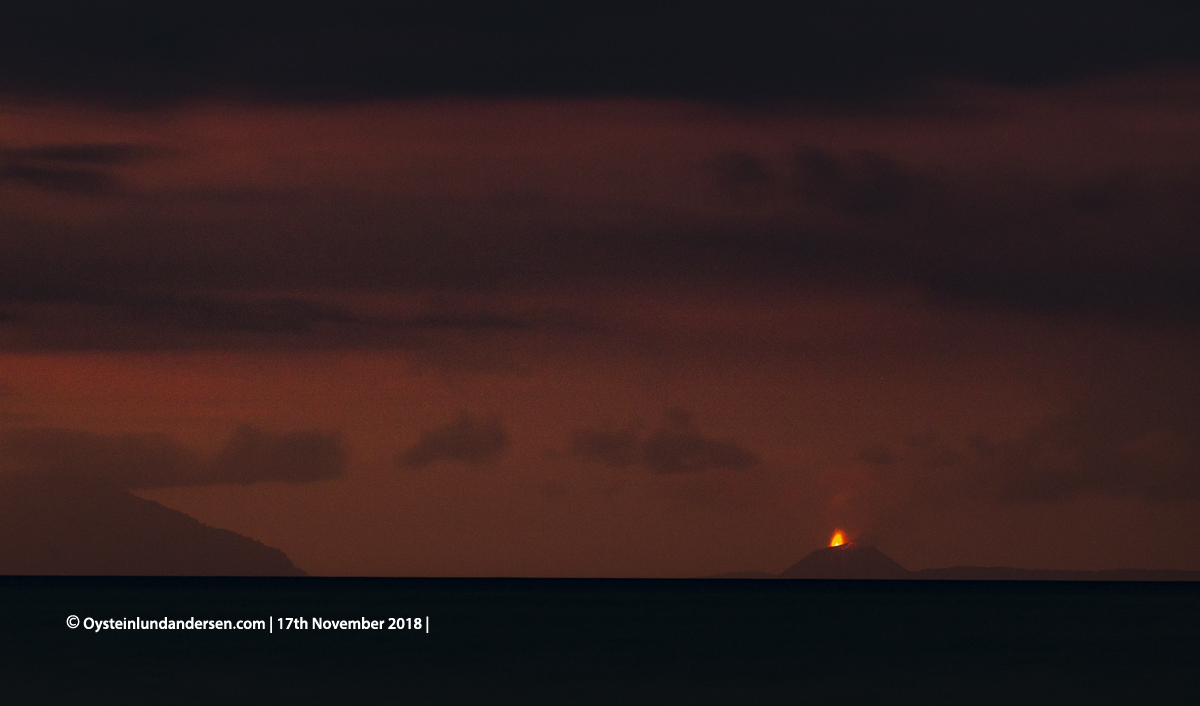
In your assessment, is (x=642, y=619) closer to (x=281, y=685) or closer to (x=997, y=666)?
(x=997, y=666)

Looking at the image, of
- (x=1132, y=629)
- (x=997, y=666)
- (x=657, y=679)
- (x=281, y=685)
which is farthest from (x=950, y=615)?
(x=281, y=685)

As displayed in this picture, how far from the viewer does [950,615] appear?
126 meters

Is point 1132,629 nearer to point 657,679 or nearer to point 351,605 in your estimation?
point 657,679

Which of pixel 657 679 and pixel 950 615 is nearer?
pixel 657 679

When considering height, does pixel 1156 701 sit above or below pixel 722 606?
below

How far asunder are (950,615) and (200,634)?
2579 inches

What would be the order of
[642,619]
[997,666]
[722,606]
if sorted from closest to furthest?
[997,666] → [642,619] → [722,606]

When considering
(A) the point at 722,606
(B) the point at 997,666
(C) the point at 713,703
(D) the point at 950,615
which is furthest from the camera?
(A) the point at 722,606

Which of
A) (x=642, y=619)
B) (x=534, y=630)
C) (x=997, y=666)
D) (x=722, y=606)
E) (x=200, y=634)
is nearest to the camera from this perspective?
(x=997, y=666)

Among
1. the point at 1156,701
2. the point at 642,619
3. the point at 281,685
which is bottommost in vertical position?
the point at 1156,701

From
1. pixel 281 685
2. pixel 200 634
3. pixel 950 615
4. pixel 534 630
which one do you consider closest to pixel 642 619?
pixel 534 630

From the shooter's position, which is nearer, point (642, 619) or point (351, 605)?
point (642, 619)

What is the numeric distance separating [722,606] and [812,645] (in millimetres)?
71318

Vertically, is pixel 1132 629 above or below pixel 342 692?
above
